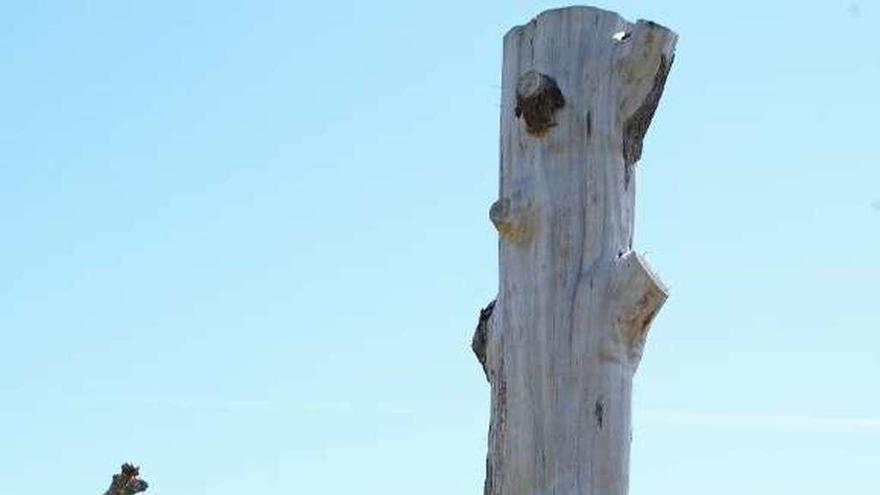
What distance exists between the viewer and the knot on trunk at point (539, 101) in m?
4.58

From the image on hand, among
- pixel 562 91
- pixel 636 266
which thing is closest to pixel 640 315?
pixel 636 266

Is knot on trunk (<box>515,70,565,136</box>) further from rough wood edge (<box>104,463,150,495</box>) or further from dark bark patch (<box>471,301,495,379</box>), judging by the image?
rough wood edge (<box>104,463,150,495</box>)

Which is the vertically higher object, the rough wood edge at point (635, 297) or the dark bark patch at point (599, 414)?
the rough wood edge at point (635, 297)

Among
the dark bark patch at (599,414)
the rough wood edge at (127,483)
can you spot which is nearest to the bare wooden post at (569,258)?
the dark bark patch at (599,414)

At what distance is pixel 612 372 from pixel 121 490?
3103 millimetres

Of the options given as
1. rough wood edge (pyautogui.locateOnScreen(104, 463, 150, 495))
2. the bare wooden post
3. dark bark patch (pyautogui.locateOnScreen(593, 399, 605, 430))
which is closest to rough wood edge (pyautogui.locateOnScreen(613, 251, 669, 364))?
the bare wooden post

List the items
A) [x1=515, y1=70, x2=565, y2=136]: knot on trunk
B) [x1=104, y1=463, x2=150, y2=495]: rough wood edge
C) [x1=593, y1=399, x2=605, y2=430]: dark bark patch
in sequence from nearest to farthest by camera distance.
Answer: [x1=593, y1=399, x2=605, y2=430]: dark bark patch, [x1=515, y1=70, x2=565, y2=136]: knot on trunk, [x1=104, y1=463, x2=150, y2=495]: rough wood edge

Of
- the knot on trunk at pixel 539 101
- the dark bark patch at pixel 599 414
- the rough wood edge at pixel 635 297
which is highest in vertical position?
the knot on trunk at pixel 539 101

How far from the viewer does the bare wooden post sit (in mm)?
4332

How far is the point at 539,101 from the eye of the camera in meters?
4.59

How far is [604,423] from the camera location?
432cm

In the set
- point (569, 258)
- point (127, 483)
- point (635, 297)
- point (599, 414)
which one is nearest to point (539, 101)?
point (569, 258)

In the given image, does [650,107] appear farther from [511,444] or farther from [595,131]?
[511,444]

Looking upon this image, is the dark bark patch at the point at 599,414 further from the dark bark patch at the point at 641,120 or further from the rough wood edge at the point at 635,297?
the dark bark patch at the point at 641,120
